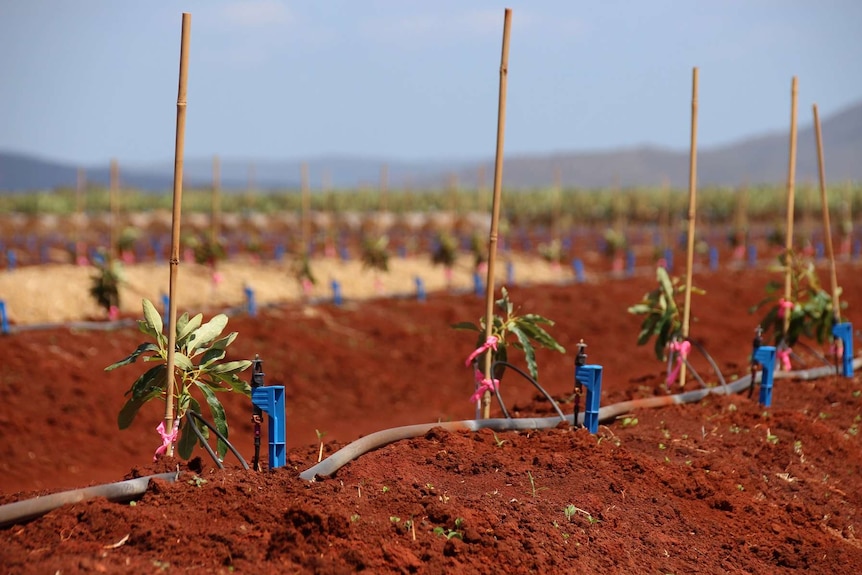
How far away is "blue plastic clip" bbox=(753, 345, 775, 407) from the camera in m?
6.77

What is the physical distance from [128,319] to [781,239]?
68.9 ft

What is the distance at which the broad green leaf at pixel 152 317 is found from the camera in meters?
4.58

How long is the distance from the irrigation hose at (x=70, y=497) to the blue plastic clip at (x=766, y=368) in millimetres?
4285

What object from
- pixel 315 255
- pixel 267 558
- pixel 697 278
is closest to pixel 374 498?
pixel 267 558

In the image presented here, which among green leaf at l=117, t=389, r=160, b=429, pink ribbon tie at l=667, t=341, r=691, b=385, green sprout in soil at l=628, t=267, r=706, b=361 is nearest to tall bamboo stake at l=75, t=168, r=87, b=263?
green sprout in soil at l=628, t=267, r=706, b=361

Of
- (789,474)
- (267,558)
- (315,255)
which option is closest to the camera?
(267,558)

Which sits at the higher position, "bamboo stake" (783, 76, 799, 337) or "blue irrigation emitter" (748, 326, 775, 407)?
"bamboo stake" (783, 76, 799, 337)

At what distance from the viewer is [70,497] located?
3.81m

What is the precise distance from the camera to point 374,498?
13.8 ft

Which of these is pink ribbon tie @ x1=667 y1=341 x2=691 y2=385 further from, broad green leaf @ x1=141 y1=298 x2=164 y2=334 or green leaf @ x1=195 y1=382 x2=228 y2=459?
broad green leaf @ x1=141 y1=298 x2=164 y2=334

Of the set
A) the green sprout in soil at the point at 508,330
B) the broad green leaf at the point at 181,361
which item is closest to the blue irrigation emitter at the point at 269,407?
the broad green leaf at the point at 181,361

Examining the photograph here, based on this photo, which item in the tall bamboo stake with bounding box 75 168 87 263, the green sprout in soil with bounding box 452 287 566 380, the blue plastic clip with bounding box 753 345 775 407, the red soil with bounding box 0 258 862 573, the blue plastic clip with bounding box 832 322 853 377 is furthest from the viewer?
the tall bamboo stake with bounding box 75 168 87 263

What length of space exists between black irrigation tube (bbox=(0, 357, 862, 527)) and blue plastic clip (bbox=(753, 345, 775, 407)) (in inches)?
12.2

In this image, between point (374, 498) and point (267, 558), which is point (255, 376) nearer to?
point (374, 498)
